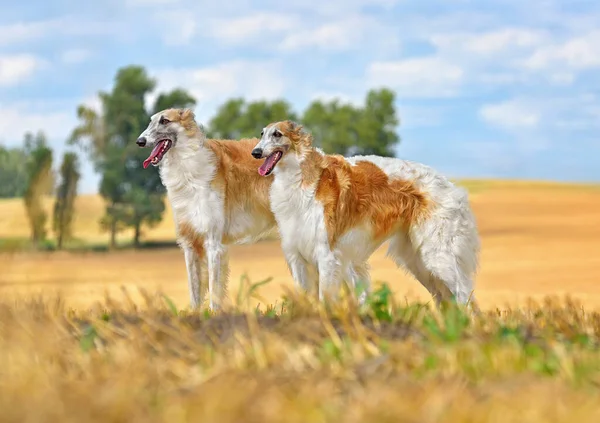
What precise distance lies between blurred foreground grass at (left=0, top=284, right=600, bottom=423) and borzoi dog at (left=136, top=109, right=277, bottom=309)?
3053mm

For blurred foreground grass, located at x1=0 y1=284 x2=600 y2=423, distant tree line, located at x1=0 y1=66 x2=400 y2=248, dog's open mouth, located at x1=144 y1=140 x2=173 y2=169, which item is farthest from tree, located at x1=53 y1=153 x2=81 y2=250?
blurred foreground grass, located at x1=0 y1=284 x2=600 y2=423

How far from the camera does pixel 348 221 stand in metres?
9.96

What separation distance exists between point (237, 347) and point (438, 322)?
1715mm

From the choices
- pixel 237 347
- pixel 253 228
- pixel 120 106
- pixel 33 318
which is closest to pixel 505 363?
pixel 237 347

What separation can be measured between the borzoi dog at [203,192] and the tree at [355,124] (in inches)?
496

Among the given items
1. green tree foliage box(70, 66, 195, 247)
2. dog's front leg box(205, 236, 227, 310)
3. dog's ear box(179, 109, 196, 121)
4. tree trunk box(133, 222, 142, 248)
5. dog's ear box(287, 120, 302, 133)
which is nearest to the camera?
dog's ear box(287, 120, 302, 133)

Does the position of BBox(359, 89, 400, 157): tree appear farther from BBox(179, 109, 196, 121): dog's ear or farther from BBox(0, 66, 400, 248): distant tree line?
BBox(179, 109, 196, 121): dog's ear

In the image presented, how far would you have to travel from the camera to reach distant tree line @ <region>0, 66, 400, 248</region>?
20.9 metres

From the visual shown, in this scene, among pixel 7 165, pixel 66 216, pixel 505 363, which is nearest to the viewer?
pixel 505 363

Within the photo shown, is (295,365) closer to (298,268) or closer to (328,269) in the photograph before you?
(328,269)

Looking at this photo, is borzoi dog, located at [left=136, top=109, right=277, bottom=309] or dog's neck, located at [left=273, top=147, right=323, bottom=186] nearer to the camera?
dog's neck, located at [left=273, top=147, right=323, bottom=186]

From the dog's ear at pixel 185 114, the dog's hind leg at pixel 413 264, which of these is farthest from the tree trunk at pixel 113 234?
the dog's hind leg at pixel 413 264

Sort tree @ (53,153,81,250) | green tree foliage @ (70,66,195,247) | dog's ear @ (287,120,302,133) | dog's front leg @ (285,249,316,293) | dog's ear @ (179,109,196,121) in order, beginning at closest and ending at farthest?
dog's ear @ (287,120,302,133) → dog's front leg @ (285,249,316,293) → dog's ear @ (179,109,196,121) → tree @ (53,153,81,250) → green tree foliage @ (70,66,195,247)

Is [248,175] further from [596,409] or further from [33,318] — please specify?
[596,409]
